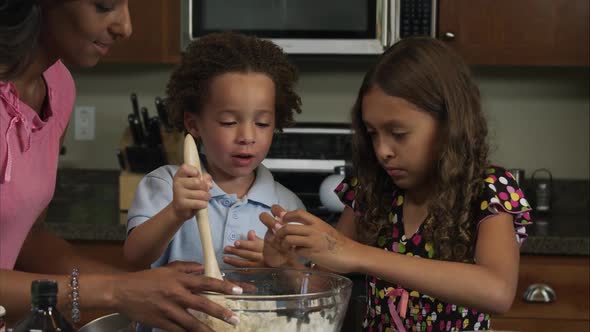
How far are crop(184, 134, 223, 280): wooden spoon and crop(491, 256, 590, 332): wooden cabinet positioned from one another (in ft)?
4.75

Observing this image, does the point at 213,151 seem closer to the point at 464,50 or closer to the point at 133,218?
the point at 133,218

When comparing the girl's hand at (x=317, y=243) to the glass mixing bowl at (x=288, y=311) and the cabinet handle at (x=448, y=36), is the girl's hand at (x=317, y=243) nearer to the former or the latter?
the glass mixing bowl at (x=288, y=311)

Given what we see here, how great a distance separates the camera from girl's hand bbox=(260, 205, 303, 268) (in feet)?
4.44

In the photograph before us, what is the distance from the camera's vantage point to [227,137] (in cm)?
156

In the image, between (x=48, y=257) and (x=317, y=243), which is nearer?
(x=317, y=243)

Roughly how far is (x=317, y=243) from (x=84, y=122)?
222 cm

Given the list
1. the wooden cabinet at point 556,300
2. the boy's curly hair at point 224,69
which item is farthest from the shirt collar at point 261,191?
the wooden cabinet at point 556,300

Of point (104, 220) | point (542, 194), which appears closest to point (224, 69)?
point (104, 220)

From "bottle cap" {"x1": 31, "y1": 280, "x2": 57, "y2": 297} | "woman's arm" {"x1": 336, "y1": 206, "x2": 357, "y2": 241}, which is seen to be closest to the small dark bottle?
"bottle cap" {"x1": 31, "y1": 280, "x2": 57, "y2": 297}

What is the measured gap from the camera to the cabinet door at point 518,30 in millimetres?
2807

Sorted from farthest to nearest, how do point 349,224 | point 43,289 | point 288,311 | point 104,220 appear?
point 104,220
point 349,224
point 288,311
point 43,289

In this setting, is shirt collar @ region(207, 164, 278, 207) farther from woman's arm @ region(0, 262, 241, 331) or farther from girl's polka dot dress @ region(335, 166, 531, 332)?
woman's arm @ region(0, 262, 241, 331)

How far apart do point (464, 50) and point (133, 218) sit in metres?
1.56

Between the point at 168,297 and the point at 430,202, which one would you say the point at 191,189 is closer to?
the point at 168,297
